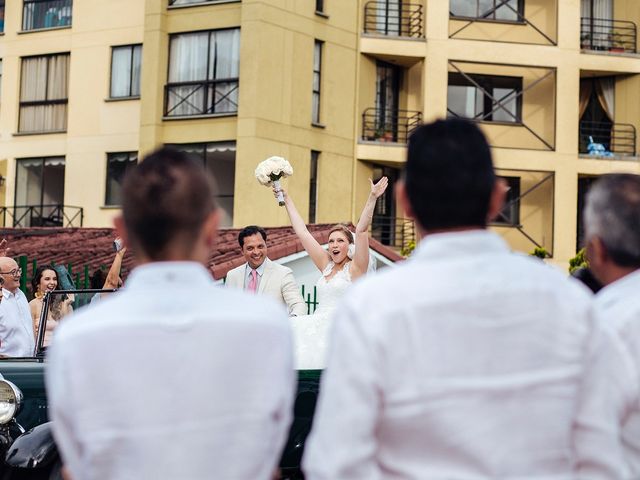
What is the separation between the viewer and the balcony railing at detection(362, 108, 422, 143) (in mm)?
31642

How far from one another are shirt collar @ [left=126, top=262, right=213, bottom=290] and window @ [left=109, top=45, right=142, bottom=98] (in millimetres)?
29409

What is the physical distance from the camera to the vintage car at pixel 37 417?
6137 millimetres

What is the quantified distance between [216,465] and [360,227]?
5.17 m

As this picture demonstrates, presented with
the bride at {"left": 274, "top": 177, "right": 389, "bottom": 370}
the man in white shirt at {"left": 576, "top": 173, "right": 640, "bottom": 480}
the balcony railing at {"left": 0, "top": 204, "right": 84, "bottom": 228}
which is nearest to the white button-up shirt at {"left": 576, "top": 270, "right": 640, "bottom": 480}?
the man in white shirt at {"left": 576, "top": 173, "right": 640, "bottom": 480}

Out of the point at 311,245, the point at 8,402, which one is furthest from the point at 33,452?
the point at 311,245

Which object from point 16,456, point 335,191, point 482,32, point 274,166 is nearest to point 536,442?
point 16,456

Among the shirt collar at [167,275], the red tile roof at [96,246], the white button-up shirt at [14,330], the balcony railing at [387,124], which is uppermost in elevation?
the balcony railing at [387,124]

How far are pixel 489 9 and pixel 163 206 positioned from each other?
31492mm

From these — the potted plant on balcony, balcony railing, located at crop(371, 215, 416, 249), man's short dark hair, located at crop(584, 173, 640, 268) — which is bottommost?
man's short dark hair, located at crop(584, 173, 640, 268)

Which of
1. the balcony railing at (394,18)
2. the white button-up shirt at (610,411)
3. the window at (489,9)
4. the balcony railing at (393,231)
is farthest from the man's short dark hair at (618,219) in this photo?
the window at (489,9)

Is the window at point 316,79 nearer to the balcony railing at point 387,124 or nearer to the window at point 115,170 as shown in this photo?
the balcony railing at point 387,124

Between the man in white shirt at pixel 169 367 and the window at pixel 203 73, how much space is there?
1056 inches

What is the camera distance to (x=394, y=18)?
32625 mm

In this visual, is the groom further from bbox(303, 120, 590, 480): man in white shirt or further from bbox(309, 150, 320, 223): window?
bbox(309, 150, 320, 223): window
